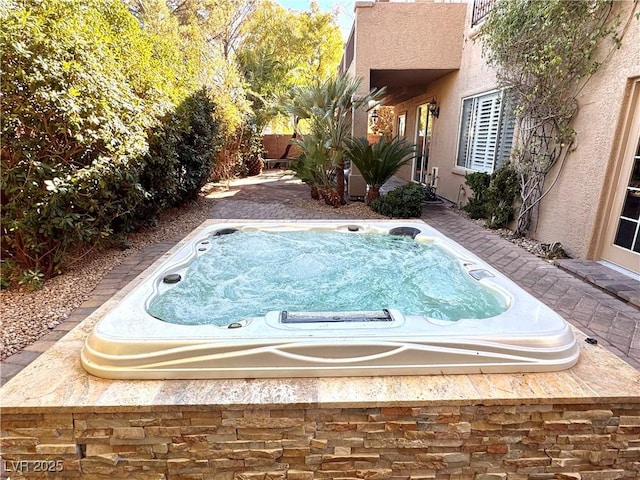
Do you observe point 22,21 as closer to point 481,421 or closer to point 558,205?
point 481,421

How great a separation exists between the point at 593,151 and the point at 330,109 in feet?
13.9

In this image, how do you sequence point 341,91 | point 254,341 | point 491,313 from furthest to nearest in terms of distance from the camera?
point 341,91 → point 491,313 → point 254,341

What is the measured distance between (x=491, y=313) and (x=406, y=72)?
7185 mm

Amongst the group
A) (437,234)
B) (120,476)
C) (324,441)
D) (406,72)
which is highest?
(406,72)

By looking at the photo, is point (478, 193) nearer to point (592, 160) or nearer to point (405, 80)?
point (592, 160)

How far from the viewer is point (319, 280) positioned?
340 centimetres

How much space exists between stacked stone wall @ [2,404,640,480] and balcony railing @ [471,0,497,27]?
715 centimetres

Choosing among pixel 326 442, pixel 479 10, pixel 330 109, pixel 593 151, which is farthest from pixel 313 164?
pixel 326 442

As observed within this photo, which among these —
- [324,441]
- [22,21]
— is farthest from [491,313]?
[22,21]

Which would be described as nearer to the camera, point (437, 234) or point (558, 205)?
point (437, 234)

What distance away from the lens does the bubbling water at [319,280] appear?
2.69 m

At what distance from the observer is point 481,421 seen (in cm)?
167

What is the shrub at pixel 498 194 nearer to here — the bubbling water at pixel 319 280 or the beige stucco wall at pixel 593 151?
the beige stucco wall at pixel 593 151

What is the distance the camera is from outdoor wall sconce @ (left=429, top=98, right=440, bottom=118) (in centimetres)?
933
